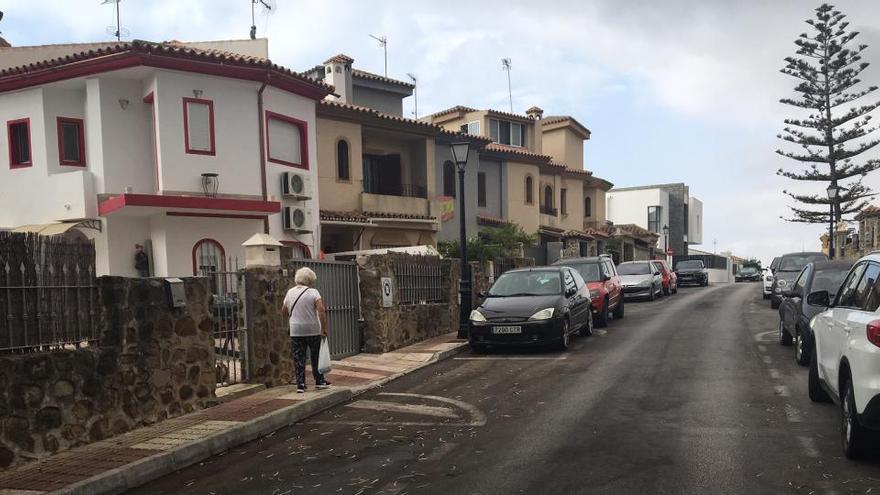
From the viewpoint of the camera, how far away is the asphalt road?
522 centimetres

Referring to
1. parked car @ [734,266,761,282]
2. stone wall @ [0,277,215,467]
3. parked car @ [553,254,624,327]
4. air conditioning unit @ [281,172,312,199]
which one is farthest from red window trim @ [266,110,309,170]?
parked car @ [734,266,761,282]

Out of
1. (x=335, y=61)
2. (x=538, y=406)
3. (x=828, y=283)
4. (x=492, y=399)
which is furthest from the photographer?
(x=335, y=61)

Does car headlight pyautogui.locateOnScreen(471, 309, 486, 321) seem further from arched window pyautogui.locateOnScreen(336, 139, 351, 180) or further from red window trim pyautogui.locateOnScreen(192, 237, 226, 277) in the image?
arched window pyautogui.locateOnScreen(336, 139, 351, 180)

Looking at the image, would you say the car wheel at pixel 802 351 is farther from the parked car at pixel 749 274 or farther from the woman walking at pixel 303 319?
the parked car at pixel 749 274

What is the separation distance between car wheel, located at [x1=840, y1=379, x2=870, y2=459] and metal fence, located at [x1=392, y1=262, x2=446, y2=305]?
30.8 feet

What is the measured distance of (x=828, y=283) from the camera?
1105cm

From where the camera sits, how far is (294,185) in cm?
1991

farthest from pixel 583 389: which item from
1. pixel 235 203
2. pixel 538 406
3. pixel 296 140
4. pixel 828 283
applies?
pixel 296 140

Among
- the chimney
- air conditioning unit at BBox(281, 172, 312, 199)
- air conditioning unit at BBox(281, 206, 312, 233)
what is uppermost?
the chimney

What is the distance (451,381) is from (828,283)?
21.3ft

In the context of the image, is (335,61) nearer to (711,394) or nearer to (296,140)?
(296,140)

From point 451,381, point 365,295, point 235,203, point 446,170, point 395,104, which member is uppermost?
point 395,104

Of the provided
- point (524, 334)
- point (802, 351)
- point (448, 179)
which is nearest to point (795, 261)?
point (802, 351)

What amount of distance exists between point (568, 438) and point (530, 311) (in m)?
6.10
